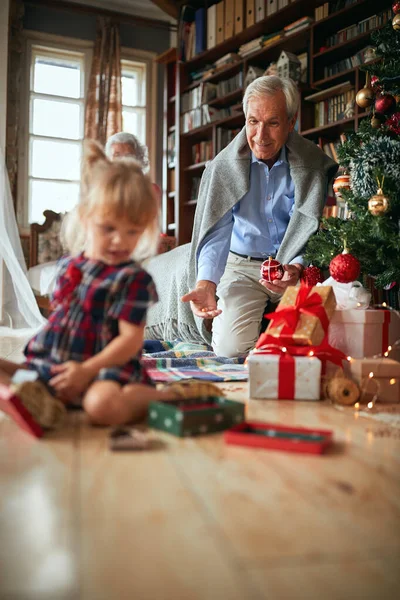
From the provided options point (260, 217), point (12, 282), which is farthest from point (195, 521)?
point (12, 282)

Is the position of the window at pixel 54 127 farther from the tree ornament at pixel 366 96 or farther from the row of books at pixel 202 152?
the tree ornament at pixel 366 96

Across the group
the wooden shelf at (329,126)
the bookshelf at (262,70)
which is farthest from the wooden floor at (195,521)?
the wooden shelf at (329,126)

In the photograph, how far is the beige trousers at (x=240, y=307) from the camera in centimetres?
237

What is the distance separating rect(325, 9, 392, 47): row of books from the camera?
3.47 m

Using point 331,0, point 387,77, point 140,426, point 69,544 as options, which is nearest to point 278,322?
point 140,426

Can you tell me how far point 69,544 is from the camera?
0.63m

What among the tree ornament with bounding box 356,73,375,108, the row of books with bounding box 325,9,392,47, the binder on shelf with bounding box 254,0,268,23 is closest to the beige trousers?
the tree ornament with bounding box 356,73,375,108

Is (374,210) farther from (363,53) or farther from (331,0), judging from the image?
(331,0)

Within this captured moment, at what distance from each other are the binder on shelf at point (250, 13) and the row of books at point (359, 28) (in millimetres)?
622

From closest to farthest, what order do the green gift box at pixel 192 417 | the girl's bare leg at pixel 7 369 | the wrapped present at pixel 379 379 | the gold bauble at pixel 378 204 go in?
the green gift box at pixel 192 417 < the girl's bare leg at pixel 7 369 < the wrapped present at pixel 379 379 < the gold bauble at pixel 378 204

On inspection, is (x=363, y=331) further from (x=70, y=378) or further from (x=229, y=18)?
(x=229, y=18)

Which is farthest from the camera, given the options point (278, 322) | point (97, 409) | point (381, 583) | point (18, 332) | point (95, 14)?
point (95, 14)

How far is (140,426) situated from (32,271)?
3.59 metres

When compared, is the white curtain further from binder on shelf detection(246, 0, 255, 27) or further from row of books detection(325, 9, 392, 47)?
row of books detection(325, 9, 392, 47)
